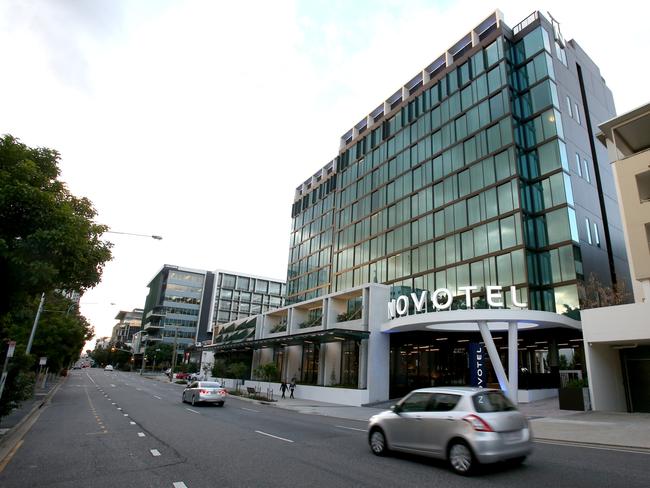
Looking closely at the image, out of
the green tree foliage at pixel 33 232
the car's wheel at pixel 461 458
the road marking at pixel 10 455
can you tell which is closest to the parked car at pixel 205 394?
the road marking at pixel 10 455

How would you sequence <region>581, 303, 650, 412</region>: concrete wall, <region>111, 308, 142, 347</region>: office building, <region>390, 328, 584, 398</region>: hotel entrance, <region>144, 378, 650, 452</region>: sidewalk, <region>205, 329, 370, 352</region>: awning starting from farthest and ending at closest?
<region>111, 308, 142, 347</region>: office building, <region>390, 328, 584, 398</region>: hotel entrance, <region>205, 329, 370, 352</region>: awning, <region>581, 303, 650, 412</region>: concrete wall, <region>144, 378, 650, 452</region>: sidewalk

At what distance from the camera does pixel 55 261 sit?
8.45 meters

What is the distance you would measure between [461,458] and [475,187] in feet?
125

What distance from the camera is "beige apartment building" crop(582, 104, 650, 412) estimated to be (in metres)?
20.7

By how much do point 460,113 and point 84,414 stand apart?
44.0 meters

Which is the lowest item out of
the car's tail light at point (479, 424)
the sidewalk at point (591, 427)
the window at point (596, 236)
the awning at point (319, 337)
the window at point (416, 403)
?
the sidewalk at point (591, 427)

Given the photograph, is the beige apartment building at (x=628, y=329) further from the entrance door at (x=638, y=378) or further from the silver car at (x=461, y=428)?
the silver car at (x=461, y=428)

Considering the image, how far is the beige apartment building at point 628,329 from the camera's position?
67.8ft

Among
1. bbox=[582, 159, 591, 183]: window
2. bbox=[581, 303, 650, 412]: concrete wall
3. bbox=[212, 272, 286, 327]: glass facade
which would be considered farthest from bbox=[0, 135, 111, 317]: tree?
bbox=[212, 272, 286, 327]: glass facade

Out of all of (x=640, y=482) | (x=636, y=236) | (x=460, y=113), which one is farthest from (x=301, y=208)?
(x=640, y=482)

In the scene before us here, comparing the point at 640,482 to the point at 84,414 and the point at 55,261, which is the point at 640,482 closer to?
the point at 55,261

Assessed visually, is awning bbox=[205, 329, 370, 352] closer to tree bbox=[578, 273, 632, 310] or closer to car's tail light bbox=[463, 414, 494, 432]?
tree bbox=[578, 273, 632, 310]

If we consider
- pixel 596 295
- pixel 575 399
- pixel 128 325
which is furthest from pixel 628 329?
pixel 128 325

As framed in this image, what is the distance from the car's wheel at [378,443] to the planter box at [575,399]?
17.5m
